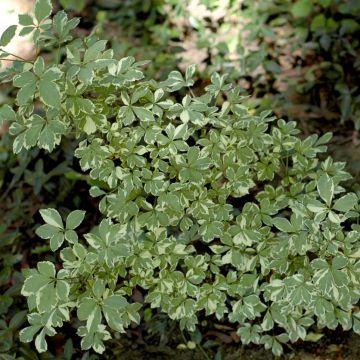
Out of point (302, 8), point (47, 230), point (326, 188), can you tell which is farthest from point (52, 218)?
point (302, 8)

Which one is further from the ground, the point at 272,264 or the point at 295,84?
the point at 272,264

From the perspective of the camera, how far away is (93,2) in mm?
4613

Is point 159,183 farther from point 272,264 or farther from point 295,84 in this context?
point 295,84

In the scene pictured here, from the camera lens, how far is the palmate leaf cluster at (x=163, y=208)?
181 centimetres

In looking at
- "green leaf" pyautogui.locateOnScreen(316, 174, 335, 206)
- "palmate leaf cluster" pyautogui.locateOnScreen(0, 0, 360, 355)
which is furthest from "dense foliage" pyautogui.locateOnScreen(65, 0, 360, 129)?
"green leaf" pyautogui.locateOnScreen(316, 174, 335, 206)

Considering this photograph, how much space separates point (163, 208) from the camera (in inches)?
80.4

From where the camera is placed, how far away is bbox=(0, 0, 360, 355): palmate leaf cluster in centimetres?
181

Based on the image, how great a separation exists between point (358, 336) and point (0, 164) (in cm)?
219

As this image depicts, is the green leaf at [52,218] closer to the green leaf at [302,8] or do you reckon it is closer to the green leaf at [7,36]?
the green leaf at [7,36]

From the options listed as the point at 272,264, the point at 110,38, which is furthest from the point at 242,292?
the point at 110,38

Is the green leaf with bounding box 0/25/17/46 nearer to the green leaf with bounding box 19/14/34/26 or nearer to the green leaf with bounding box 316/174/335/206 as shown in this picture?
the green leaf with bounding box 19/14/34/26

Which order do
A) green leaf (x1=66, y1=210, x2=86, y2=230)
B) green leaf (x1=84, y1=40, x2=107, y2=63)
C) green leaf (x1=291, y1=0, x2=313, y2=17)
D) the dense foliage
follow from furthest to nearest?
green leaf (x1=291, y1=0, x2=313, y2=17)
the dense foliage
green leaf (x1=66, y1=210, x2=86, y2=230)
green leaf (x1=84, y1=40, x2=107, y2=63)

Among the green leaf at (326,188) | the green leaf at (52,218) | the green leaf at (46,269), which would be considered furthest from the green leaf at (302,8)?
the green leaf at (46,269)

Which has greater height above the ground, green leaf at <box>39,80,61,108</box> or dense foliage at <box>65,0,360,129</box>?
green leaf at <box>39,80,61,108</box>
